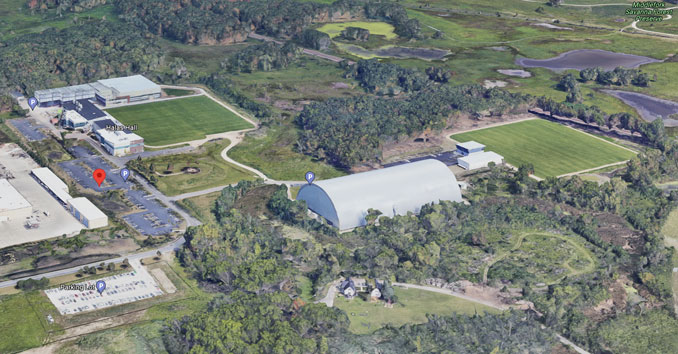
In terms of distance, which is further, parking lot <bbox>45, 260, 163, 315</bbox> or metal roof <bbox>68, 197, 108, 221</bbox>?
metal roof <bbox>68, 197, 108, 221</bbox>

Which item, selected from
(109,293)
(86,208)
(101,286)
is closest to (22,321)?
(101,286)

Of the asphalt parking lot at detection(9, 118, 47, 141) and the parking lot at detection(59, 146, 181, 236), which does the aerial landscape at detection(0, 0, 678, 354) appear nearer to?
the parking lot at detection(59, 146, 181, 236)

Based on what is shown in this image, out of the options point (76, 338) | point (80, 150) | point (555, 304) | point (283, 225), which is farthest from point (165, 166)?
point (555, 304)

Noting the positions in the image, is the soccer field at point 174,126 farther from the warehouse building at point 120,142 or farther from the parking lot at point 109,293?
the parking lot at point 109,293

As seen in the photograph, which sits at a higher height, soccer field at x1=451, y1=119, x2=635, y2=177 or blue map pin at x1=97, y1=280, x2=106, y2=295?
soccer field at x1=451, y1=119, x2=635, y2=177

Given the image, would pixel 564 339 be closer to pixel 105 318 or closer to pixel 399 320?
pixel 399 320

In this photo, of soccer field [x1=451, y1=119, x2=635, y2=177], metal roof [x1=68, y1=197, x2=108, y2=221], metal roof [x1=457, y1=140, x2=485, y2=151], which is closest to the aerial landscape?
metal roof [x1=68, y1=197, x2=108, y2=221]

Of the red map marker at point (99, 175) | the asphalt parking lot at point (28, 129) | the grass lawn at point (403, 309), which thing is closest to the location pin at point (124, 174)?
the red map marker at point (99, 175)
